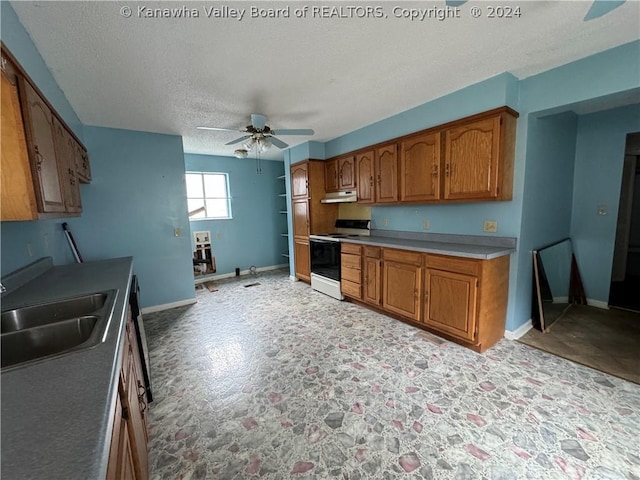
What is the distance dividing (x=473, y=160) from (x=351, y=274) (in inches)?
78.6

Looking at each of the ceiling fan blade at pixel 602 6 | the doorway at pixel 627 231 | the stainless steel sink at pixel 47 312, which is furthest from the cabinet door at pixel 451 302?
the stainless steel sink at pixel 47 312

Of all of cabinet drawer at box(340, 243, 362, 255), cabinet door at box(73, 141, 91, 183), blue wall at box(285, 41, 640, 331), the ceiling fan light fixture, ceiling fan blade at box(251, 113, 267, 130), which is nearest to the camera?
blue wall at box(285, 41, 640, 331)

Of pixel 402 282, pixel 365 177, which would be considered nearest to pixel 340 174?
pixel 365 177

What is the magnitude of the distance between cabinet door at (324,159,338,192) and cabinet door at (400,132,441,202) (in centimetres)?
134

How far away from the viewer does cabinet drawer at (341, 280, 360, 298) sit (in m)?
3.65

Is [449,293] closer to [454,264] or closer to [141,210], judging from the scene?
[454,264]

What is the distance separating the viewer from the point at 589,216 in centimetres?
333

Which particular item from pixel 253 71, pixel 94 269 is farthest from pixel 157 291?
pixel 253 71

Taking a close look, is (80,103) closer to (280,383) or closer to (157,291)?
(157,291)

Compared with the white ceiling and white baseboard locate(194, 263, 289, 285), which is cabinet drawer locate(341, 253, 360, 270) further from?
white baseboard locate(194, 263, 289, 285)

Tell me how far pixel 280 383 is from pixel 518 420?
1.66m

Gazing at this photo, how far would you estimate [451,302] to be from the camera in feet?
8.43

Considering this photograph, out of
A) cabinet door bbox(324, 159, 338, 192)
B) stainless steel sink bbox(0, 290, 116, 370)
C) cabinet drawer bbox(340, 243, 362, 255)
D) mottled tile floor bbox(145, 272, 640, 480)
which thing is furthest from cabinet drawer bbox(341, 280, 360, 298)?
stainless steel sink bbox(0, 290, 116, 370)

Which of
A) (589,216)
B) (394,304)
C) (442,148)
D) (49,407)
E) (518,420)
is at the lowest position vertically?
(518,420)
